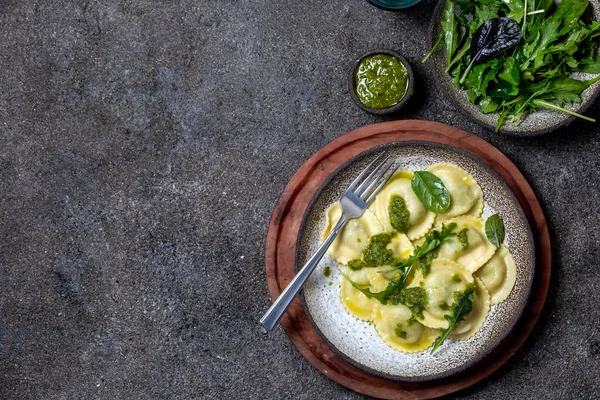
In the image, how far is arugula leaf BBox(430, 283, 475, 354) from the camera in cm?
288

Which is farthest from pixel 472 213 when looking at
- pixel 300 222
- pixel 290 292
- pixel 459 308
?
pixel 290 292

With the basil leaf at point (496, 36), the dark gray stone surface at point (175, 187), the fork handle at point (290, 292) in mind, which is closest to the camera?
the basil leaf at point (496, 36)

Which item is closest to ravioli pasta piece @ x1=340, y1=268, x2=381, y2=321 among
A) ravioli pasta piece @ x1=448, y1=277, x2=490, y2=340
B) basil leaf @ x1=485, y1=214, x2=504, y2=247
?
ravioli pasta piece @ x1=448, y1=277, x2=490, y2=340

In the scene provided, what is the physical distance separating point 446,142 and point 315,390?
1447mm

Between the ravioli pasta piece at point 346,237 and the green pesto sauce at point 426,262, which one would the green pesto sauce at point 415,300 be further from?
the ravioli pasta piece at point 346,237

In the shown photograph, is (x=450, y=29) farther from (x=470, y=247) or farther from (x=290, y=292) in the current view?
(x=290, y=292)

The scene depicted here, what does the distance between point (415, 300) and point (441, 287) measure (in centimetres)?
14

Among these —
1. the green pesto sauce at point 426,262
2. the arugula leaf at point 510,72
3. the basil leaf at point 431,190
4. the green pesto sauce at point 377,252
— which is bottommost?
the green pesto sauce at point 426,262

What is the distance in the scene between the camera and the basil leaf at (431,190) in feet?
9.79

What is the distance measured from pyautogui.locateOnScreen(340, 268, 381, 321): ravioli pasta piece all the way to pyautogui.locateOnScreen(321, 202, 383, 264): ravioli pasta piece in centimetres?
8

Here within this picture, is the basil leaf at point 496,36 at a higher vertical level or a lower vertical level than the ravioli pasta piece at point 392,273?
higher

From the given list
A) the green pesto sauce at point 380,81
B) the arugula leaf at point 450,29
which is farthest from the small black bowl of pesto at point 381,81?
the arugula leaf at point 450,29

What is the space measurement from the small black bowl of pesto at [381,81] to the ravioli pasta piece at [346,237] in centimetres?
54

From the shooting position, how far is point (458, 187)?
9.90ft
